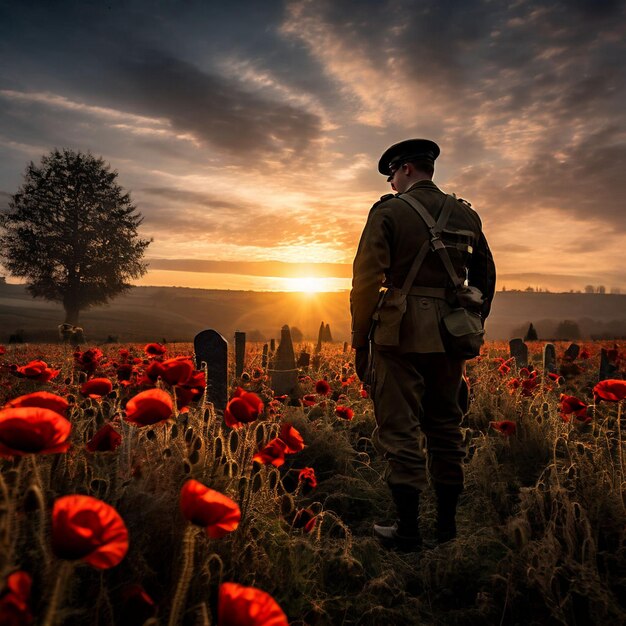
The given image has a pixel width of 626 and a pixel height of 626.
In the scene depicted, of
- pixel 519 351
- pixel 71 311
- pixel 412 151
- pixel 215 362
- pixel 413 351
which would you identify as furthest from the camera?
pixel 71 311

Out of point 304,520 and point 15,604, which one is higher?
point 15,604

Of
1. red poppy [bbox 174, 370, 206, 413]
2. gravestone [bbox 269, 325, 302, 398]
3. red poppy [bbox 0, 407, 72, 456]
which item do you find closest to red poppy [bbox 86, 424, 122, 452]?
red poppy [bbox 174, 370, 206, 413]

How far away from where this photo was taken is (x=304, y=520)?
2787 mm

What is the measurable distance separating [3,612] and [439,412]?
2.83 meters

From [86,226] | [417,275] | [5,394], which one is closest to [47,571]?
[417,275]

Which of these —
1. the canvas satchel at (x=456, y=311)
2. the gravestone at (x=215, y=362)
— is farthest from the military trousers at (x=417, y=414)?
the gravestone at (x=215, y=362)

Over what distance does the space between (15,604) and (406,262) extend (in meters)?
2.71

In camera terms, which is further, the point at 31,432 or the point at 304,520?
the point at 304,520

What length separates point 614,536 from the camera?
2.75 m

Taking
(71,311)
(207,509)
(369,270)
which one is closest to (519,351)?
(369,270)

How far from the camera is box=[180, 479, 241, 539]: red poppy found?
113 cm

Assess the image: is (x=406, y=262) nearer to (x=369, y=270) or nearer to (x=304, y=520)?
(x=369, y=270)

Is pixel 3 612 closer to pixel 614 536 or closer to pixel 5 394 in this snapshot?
pixel 614 536

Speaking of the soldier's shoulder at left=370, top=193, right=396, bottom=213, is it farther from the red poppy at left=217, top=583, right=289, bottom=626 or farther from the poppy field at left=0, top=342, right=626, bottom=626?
the red poppy at left=217, top=583, right=289, bottom=626
